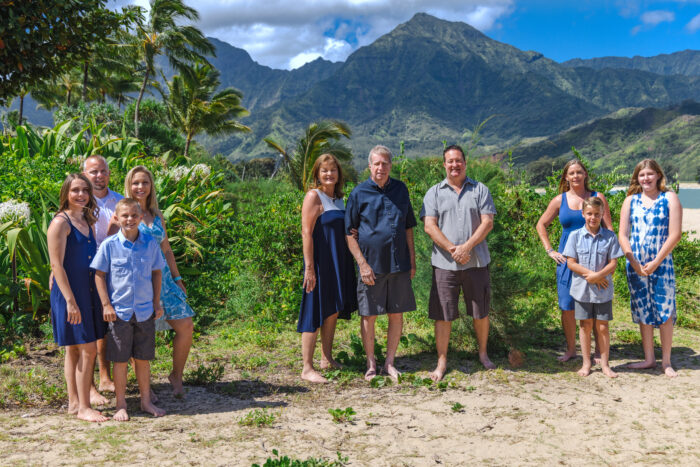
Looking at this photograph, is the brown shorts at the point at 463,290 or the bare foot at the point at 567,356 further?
the bare foot at the point at 567,356

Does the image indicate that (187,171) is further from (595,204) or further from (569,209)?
(595,204)

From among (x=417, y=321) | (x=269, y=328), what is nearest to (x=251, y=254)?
(x=269, y=328)

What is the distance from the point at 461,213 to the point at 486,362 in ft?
4.64

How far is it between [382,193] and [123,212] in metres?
2.00

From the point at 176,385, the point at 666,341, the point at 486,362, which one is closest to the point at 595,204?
the point at 666,341

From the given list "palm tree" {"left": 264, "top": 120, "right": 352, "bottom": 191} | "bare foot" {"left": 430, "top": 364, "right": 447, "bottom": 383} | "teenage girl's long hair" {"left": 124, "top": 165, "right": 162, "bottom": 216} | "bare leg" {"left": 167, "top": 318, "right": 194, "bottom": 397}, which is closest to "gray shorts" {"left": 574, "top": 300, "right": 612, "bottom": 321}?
"bare foot" {"left": 430, "top": 364, "right": 447, "bottom": 383}

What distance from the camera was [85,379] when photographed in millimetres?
3773

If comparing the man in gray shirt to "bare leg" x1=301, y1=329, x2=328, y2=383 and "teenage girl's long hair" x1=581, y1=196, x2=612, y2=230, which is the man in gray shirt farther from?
"bare leg" x1=301, y1=329, x2=328, y2=383

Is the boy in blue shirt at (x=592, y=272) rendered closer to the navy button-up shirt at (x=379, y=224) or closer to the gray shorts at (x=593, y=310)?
the gray shorts at (x=593, y=310)

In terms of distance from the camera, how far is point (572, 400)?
13.9 feet

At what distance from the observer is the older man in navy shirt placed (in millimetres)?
4508

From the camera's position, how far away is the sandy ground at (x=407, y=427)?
3.29 meters

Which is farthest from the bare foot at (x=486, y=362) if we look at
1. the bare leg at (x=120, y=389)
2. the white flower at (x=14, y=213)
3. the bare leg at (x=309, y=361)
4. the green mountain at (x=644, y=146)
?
the green mountain at (x=644, y=146)

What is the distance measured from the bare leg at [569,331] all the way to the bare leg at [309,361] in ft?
7.63
